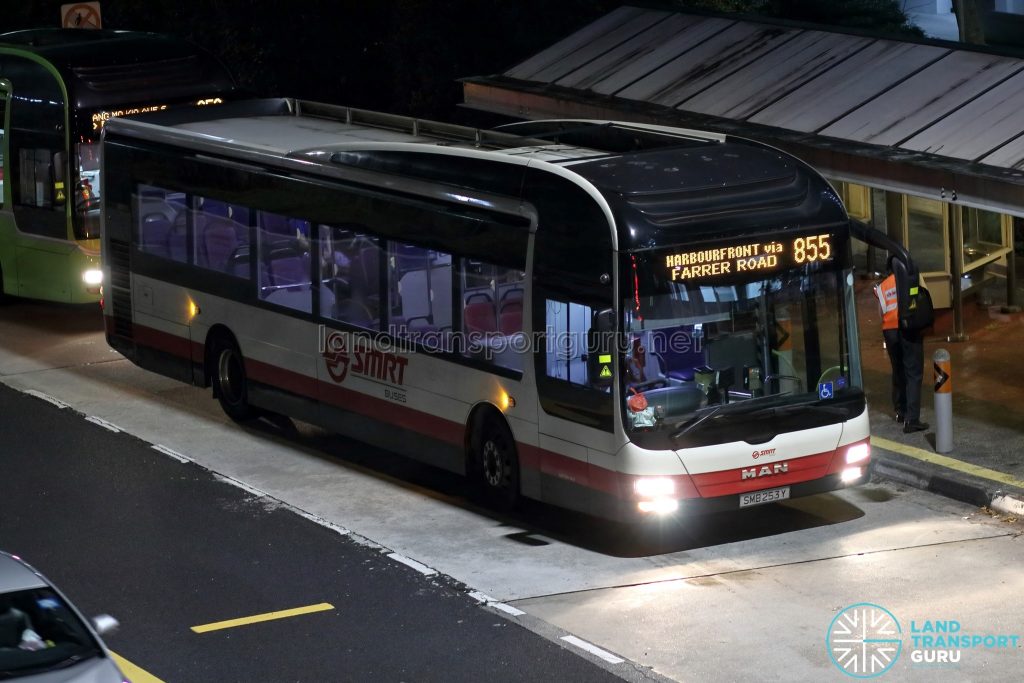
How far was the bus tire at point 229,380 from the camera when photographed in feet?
55.9

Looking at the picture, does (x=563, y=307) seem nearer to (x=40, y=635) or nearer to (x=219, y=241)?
(x=40, y=635)

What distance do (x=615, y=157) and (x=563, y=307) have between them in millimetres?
1260

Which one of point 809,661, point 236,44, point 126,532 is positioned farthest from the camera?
point 236,44

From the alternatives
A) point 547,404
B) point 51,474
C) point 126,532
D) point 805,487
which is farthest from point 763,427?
point 51,474

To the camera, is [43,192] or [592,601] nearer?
[592,601]

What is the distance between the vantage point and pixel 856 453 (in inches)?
516

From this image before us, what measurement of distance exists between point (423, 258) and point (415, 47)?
43.3 feet

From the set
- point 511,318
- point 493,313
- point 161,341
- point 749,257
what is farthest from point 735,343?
point 161,341

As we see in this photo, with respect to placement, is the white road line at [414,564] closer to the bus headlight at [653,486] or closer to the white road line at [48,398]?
the bus headlight at [653,486]

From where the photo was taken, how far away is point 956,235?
19.4 metres

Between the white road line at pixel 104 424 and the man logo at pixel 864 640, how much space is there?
27.4ft

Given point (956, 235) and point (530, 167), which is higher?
point (530, 167)

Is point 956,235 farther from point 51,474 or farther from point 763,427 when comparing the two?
point 51,474

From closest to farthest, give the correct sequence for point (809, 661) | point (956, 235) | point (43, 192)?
point (809, 661) < point (956, 235) < point (43, 192)
